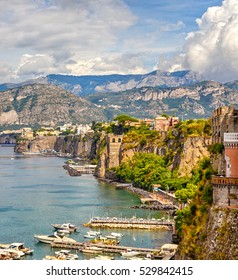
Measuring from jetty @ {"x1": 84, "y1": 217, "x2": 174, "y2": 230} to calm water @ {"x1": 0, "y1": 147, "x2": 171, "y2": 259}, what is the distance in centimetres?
51

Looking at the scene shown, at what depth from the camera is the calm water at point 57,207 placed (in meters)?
23.7

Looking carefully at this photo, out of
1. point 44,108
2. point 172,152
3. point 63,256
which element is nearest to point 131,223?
point 63,256

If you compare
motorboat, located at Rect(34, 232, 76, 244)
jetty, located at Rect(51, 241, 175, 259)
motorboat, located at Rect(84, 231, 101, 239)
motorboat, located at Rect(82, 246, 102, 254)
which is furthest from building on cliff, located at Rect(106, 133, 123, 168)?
motorboat, located at Rect(82, 246, 102, 254)

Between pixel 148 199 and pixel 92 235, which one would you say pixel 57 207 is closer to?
pixel 148 199

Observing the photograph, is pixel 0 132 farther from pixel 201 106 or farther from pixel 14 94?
pixel 201 106

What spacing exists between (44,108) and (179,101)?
137 ft

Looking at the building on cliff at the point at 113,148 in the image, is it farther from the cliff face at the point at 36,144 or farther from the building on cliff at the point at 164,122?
the cliff face at the point at 36,144

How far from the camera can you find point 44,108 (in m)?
163

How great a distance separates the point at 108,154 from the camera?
49.2 m

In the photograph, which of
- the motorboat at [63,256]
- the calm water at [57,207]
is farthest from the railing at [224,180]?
the calm water at [57,207]

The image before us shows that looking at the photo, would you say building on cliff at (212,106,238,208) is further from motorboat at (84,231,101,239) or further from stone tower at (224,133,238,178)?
motorboat at (84,231,101,239)

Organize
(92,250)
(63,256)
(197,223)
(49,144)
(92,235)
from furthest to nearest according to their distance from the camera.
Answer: (49,144), (92,235), (92,250), (63,256), (197,223)

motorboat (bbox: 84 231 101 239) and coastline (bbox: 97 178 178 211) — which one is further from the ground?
coastline (bbox: 97 178 178 211)

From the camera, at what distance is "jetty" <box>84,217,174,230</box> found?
25.5m
